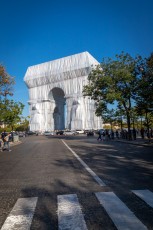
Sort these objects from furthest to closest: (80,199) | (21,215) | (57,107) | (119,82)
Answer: (57,107), (119,82), (80,199), (21,215)

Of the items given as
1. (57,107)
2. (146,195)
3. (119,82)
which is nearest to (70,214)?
(146,195)

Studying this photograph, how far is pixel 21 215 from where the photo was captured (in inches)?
168

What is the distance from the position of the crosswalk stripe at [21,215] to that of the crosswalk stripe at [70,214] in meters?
0.51

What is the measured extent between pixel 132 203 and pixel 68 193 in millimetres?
1601

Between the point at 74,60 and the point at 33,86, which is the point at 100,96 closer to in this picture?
the point at 74,60

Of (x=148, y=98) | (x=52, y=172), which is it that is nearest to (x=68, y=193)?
(x=52, y=172)

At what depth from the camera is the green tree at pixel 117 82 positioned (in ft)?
99.4

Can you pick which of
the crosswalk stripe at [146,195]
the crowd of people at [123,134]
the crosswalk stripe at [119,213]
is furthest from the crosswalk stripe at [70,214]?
the crowd of people at [123,134]

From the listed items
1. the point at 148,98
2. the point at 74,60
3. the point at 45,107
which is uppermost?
the point at 74,60

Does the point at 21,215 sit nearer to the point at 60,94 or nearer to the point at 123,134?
the point at 123,134

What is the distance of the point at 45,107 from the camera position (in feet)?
280

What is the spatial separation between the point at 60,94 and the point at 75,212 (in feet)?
288

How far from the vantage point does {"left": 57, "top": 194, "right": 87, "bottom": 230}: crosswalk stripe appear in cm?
368

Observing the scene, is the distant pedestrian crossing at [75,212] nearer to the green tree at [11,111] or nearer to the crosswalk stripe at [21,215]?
the crosswalk stripe at [21,215]
